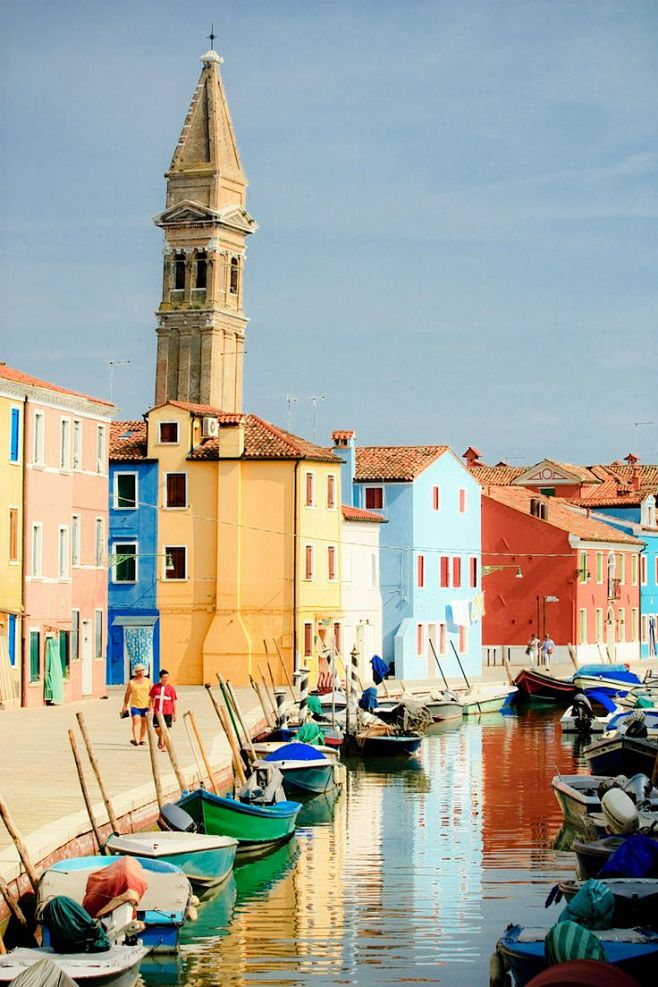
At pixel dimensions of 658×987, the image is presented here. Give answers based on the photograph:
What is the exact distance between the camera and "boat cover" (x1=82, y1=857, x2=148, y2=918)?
17.5 m

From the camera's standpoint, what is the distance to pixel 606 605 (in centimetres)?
7388

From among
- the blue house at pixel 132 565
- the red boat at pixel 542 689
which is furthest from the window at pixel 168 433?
the red boat at pixel 542 689

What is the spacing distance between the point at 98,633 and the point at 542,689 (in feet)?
54.6

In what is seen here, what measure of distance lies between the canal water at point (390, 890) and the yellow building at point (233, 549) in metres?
16.9

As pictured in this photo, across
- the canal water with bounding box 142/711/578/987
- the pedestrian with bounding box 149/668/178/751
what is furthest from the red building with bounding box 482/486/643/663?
the pedestrian with bounding box 149/668/178/751

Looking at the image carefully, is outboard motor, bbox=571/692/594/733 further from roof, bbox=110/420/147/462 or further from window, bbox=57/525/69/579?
roof, bbox=110/420/147/462

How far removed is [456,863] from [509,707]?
31.2m

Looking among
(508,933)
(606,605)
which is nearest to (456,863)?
(508,933)

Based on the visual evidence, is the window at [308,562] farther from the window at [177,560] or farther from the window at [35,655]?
the window at [35,655]

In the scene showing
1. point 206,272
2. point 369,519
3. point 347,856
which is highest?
point 206,272

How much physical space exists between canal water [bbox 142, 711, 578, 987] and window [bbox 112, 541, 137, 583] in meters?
19.5

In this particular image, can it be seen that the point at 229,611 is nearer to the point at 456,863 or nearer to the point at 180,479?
the point at 180,479

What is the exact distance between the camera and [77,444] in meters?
46.3

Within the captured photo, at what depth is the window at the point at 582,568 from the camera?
6950cm
